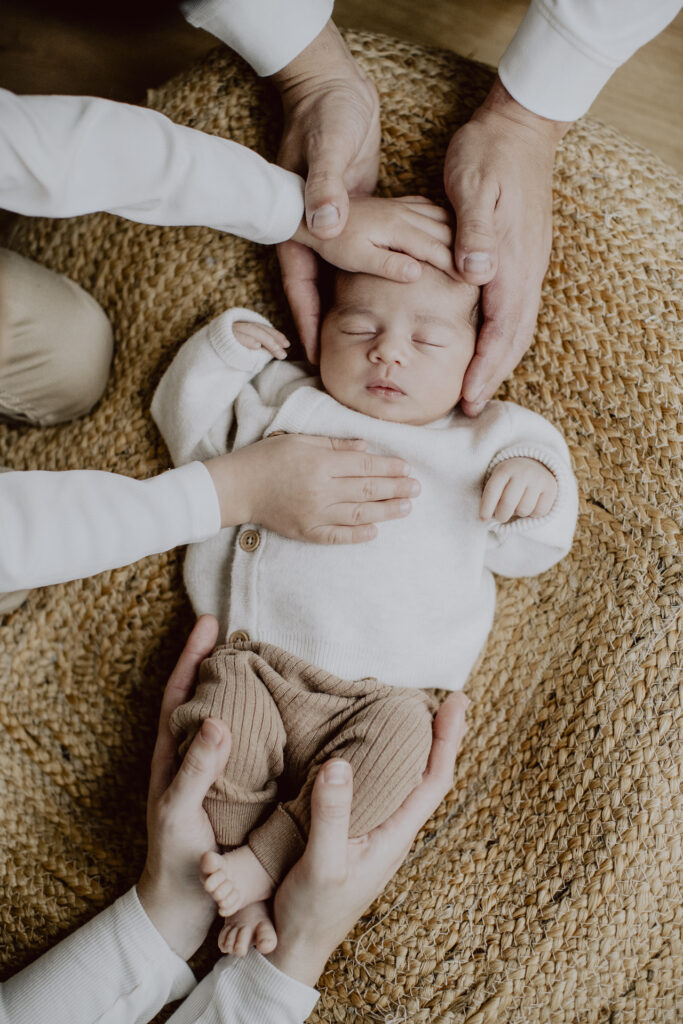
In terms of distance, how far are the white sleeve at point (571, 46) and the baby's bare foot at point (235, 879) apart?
3.58 ft

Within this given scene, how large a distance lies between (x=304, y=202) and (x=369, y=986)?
1133 mm

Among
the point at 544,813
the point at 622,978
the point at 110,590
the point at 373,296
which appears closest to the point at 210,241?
the point at 373,296

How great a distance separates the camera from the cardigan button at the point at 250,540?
1104 mm

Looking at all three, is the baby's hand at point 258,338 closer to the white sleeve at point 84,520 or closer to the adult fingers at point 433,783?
the white sleeve at point 84,520

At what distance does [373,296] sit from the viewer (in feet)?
3.50

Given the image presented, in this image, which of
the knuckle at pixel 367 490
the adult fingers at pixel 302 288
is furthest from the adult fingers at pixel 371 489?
the adult fingers at pixel 302 288

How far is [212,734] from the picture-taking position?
3.00ft

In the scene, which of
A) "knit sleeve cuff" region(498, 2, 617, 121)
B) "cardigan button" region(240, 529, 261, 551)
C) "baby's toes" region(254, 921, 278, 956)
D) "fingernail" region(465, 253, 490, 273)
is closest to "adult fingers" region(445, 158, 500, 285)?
"fingernail" region(465, 253, 490, 273)

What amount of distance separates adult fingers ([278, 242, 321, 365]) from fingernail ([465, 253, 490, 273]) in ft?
0.85

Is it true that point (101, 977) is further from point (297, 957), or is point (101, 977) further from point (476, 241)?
point (476, 241)

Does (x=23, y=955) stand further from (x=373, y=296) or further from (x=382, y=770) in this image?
(x=373, y=296)

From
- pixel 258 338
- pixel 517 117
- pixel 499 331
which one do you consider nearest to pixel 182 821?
pixel 258 338

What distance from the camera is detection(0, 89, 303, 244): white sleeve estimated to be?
0.91 meters

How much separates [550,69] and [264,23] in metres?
0.40
